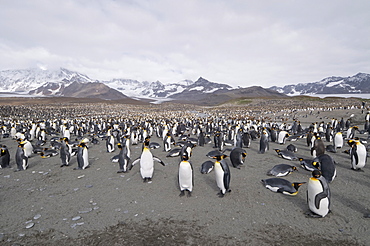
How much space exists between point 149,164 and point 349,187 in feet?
16.9

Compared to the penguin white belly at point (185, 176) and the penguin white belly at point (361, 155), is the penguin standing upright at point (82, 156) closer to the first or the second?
the penguin white belly at point (185, 176)

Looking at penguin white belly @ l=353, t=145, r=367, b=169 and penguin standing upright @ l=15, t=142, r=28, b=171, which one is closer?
penguin white belly @ l=353, t=145, r=367, b=169

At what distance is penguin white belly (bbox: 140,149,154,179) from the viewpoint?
5.60 meters

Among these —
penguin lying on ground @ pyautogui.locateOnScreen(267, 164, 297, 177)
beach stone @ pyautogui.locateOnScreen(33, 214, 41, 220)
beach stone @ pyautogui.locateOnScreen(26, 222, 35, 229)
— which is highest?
penguin lying on ground @ pyautogui.locateOnScreen(267, 164, 297, 177)

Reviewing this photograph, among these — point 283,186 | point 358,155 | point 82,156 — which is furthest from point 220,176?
point 82,156

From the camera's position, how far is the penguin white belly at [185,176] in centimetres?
469

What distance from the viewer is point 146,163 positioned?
564cm

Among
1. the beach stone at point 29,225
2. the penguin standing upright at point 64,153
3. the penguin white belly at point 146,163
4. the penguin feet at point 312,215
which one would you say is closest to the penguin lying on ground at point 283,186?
the penguin feet at point 312,215

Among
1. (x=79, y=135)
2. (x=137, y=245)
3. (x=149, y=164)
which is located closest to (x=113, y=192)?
(x=149, y=164)

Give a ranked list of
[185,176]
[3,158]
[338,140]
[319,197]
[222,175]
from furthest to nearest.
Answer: [338,140]
[3,158]
[185,176]
[222,175]
[319,197]

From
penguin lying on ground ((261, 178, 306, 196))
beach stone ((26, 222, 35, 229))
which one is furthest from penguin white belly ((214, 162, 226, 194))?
beach stone ((26, 222, 35, 229))

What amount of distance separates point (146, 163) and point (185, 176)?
4.73ft

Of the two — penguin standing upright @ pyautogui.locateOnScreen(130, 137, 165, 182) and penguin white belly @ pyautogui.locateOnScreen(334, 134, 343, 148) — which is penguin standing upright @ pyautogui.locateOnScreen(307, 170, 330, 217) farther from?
penguin white belly @ pyautogui.locateOnScreen(334, 134, 343, 148)

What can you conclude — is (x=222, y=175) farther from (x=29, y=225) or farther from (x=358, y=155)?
(x=358, y=155)
